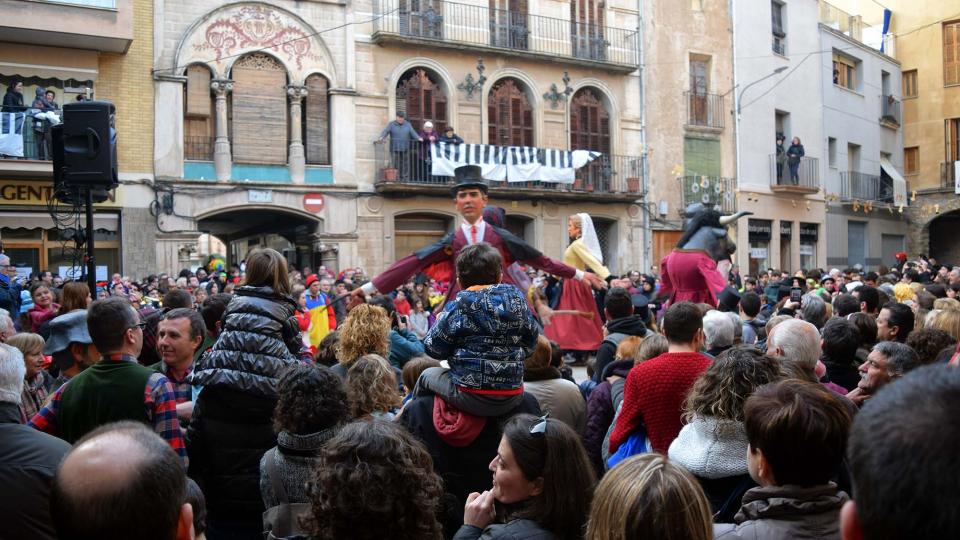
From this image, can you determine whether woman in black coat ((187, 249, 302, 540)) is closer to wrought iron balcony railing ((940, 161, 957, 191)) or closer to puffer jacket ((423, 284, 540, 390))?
puffer jacket ((423, 284, 540, 390))

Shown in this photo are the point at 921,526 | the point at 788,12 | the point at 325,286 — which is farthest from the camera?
the point at 788,12

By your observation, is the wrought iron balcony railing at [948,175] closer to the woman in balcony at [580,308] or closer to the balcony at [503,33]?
the balcony at [503,33]

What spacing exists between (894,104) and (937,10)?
154 inches

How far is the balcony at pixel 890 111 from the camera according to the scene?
34.8 m

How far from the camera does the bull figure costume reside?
891cm

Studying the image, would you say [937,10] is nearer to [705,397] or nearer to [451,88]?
Result: [451,88]

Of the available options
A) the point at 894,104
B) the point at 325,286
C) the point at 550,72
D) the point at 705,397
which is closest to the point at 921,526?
the point at 705,397

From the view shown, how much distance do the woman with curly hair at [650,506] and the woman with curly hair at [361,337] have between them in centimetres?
283

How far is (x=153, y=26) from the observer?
62.0 ft

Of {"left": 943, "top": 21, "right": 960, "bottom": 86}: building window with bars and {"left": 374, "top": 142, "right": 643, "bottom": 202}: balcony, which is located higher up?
{"left": 943, "top": 21, "right": 960, "bottom": 86}: building window with bars

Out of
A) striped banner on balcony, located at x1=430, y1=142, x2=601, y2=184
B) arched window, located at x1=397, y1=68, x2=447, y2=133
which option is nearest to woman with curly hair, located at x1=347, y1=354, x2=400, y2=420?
striped banner on balcony, located at x1=430, y1=142, x2=601, y2=184

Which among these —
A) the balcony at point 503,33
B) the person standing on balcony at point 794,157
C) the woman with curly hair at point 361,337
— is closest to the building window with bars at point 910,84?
the person standing on balcony at point 794,157

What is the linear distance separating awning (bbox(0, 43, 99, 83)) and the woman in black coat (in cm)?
1588

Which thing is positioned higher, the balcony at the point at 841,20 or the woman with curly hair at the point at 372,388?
the balcony at the point at 841,20
